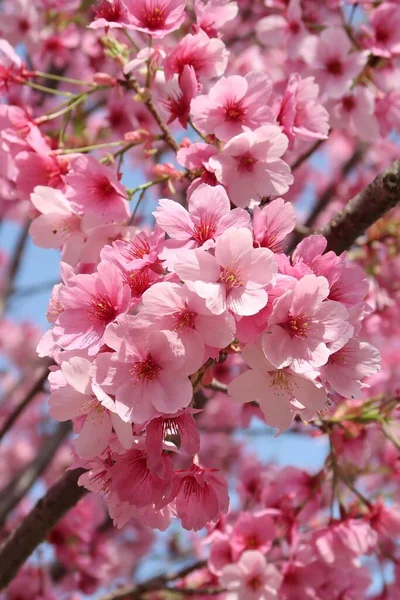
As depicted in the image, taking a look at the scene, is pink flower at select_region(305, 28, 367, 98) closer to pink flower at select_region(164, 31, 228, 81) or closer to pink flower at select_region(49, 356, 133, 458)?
pink flower at select_region(164, 31, 228, 81)

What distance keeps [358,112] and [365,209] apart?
2.83 feet

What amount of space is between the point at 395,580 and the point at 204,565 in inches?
27.5

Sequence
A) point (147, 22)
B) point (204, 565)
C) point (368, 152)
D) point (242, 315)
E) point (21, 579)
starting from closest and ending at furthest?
point (242, 315) < point (147, 22) < point (204, 565) < point (21, 579) < point (368, 152)

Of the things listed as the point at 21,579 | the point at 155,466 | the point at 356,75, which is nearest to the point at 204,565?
the point at 21,579

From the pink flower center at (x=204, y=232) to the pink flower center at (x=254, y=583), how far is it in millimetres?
1142

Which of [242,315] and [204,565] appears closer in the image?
[242,315]

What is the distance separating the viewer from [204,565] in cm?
241

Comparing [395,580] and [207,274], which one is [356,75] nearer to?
[207,274]

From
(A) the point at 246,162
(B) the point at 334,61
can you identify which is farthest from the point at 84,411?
(B) the point at 334,61

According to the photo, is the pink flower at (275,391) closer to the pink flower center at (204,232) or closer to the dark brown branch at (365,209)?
the pink flower center at (204,232)

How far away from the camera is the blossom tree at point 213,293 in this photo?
3.97ft

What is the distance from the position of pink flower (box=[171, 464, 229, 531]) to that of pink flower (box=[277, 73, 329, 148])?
2.90ft

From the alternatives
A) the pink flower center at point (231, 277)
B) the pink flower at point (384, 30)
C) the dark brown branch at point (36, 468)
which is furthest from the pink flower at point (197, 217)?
the dark brown branch at point (36, 468)

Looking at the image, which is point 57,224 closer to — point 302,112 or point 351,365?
point 302,112
